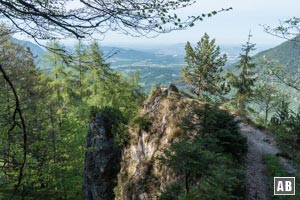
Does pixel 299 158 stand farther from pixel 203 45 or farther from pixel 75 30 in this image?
pixel 203 45

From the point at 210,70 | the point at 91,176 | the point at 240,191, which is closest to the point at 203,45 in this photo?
the point at 210,70

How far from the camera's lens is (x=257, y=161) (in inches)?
477

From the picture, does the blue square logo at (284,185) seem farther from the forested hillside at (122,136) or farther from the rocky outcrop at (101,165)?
the rocky outcrop at (101,165)

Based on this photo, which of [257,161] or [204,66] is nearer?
[257,161]

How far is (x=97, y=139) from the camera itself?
1769 cm

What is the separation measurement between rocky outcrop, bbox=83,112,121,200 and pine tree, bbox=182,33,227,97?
527 inches

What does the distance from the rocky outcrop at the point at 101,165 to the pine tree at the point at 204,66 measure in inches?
527

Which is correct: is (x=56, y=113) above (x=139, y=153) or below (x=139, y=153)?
above

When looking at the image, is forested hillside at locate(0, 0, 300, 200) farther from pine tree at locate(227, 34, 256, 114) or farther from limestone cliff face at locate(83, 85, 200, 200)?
pine tree at locate(227, 34, 256, 114)

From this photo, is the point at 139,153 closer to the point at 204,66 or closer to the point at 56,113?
the point at 56,113

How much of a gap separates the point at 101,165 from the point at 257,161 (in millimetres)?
8645

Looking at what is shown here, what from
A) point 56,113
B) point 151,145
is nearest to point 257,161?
point 151,145

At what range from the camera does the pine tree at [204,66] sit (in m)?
29.1

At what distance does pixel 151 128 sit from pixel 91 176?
17.4ft
